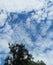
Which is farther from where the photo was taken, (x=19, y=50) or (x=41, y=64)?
(x=41, y=64)

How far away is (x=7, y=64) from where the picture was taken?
275ft

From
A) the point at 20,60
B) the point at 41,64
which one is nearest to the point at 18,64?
the point at 20,60

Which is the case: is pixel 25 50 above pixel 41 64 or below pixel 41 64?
above

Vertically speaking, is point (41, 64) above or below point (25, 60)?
below

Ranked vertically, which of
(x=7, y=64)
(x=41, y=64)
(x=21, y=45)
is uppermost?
(x=21, y=45)

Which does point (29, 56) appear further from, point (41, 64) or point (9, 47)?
point (41, 64)

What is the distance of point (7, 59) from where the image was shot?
83.9 m

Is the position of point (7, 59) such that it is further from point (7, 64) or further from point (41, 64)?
point (41, 64)

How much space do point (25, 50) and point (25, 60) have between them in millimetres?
2879

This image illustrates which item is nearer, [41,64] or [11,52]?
[11,52]

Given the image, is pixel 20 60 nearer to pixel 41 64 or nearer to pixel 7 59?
pixel 7 59

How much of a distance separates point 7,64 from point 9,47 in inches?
203

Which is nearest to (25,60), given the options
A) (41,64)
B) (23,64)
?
(23,64)

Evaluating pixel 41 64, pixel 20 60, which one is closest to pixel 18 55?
pixel 20 60
